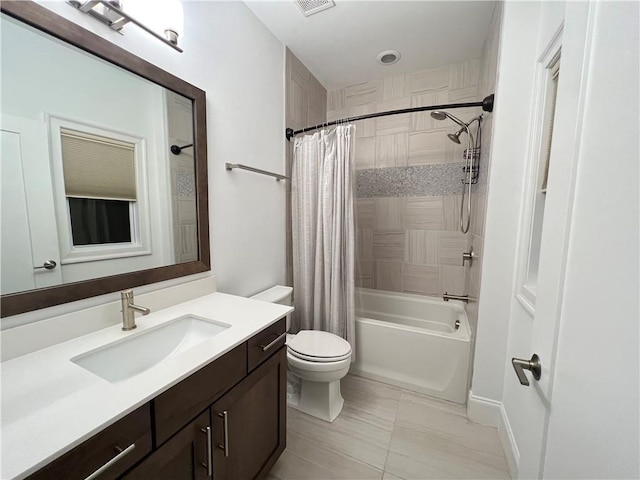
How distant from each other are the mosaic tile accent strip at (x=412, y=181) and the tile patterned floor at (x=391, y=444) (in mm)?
1743

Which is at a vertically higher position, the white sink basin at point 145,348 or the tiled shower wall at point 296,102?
the tiled shower wall at point 296,102

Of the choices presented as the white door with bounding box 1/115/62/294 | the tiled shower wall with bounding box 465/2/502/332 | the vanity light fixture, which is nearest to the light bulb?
the vanity light fixture

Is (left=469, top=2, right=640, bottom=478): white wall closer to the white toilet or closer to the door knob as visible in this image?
the white toilet

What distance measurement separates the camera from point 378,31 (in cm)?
182

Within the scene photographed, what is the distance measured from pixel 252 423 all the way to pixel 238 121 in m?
1.64

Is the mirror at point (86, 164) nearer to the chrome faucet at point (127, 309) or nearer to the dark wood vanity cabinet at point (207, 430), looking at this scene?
the chrome faucet at point (127, 309)

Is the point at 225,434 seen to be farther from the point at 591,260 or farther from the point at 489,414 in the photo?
the point at 489,414

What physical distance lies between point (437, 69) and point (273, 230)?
209 centimetres

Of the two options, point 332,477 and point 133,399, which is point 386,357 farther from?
point 133,399

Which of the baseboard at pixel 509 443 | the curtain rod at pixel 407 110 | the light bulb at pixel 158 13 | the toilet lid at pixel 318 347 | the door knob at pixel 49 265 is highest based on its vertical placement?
the light bulb at pixel 158 13

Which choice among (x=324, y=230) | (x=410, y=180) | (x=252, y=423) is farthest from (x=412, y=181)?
(x=252, y=423)

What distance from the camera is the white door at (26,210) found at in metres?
0.77

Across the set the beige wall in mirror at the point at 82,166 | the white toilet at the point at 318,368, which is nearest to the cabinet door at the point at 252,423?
the white toilet at the point at 318,368

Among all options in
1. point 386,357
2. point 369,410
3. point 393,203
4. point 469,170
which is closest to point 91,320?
point 369,410
